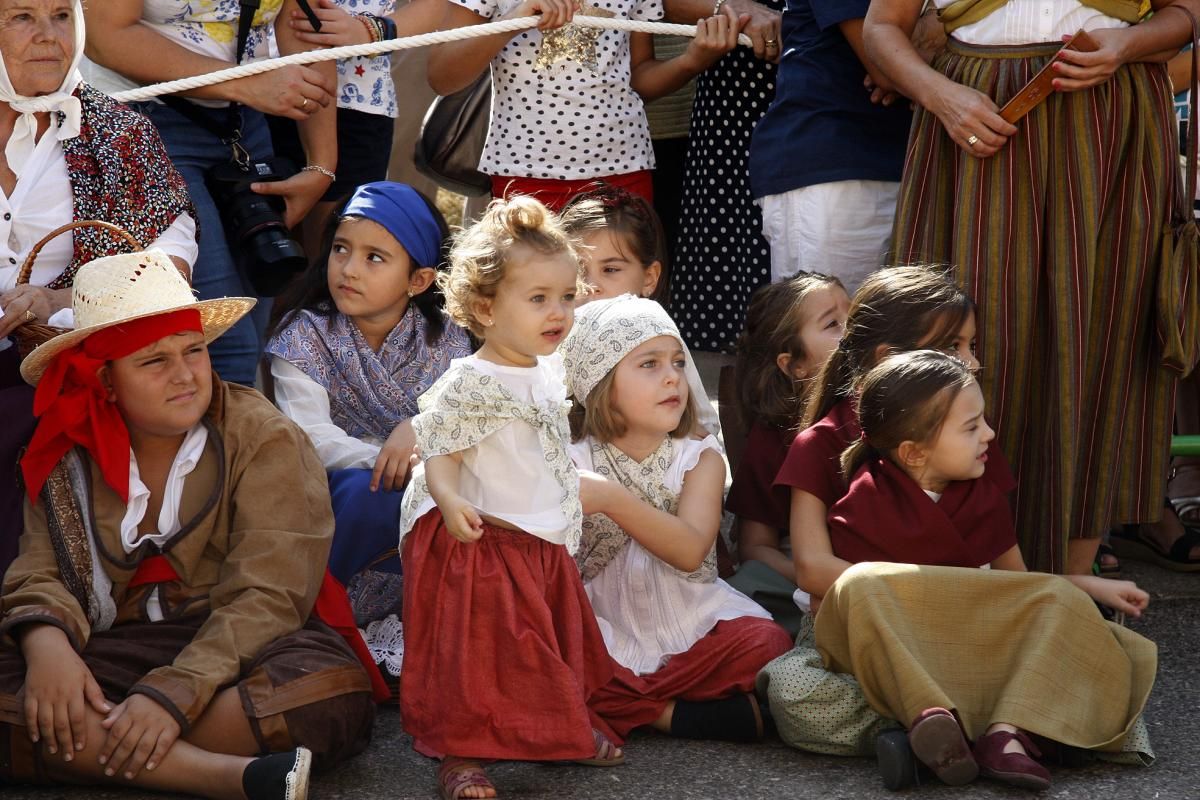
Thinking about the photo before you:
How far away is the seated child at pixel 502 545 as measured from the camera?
9.53 ft

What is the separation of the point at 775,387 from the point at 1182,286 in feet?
3.22

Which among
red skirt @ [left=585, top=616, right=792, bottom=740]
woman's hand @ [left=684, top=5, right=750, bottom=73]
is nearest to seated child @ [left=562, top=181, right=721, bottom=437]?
woman's hand @ [left=684, top=5, right=750, bottom=73]

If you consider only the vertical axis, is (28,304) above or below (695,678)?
above

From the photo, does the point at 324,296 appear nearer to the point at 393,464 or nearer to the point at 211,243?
the point at 211,243

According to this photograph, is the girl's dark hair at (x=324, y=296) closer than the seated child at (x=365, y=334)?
No

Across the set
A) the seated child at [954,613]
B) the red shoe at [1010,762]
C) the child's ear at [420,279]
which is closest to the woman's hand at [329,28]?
the child's ear at [420,279]

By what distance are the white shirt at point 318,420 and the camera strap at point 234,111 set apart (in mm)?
560

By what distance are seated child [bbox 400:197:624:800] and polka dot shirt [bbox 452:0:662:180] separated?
3.90 feet

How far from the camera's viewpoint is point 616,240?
4.00m

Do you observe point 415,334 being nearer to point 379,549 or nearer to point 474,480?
point 379,549

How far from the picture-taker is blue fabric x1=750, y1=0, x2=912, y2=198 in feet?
12.9

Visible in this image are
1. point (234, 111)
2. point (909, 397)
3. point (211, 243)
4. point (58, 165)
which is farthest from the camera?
point (234, 111)

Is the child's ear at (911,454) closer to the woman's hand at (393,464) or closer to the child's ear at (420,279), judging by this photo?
the woman's hand at (393,464)

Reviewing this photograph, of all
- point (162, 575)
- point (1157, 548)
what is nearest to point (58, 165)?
point (162, 575)
